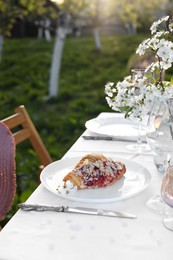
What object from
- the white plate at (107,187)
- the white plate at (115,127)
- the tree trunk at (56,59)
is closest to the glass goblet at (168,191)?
the white plate at (107,187)

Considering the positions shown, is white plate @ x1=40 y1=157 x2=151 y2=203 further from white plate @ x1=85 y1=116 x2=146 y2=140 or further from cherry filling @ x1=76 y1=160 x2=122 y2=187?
white plate @ x1=85 y1=116 x2=146 y2=140

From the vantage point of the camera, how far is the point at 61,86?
602cm

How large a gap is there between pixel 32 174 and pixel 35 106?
229 cm

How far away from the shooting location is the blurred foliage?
3717mm

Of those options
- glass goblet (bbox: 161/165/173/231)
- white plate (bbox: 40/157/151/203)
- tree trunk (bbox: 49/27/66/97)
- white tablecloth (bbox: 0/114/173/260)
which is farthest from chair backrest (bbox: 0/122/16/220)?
tree trunk (bbox: 49/27/66/97)

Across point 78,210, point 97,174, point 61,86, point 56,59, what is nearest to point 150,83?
point 97,174

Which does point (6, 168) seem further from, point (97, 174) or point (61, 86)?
point (61, 86)

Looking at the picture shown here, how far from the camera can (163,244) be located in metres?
0.82

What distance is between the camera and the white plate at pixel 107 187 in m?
1.00

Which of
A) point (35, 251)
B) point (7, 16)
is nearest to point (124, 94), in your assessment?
point (35, 251)

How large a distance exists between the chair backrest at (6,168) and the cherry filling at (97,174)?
0.43 m

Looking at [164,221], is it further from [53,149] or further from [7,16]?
[7,16]

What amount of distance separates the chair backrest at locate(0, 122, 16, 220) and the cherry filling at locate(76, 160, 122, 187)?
16.8 inches

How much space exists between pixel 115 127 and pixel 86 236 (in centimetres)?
90
